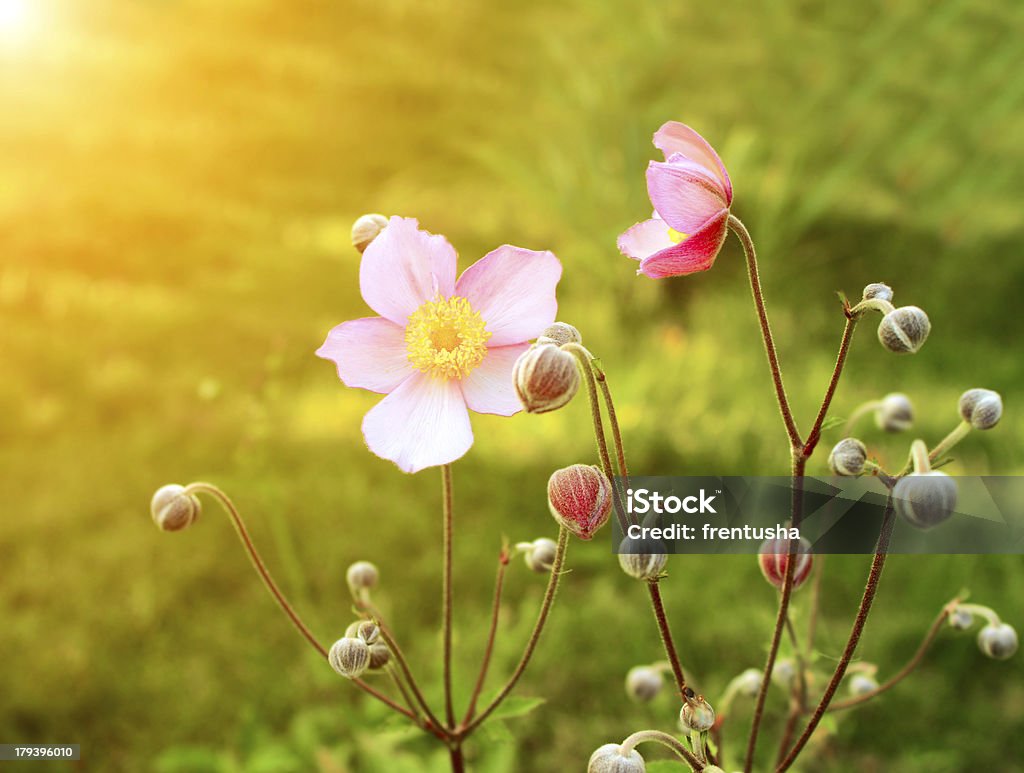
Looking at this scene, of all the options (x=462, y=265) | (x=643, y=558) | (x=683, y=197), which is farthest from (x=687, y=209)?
(x=462, y=265)

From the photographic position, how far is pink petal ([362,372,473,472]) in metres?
0.63

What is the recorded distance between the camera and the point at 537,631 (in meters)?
0.66

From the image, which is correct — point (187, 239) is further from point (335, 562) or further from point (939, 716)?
point (939, 716)

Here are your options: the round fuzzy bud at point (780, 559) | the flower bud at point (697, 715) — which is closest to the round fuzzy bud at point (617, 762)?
the flower bud at point (697, 715)

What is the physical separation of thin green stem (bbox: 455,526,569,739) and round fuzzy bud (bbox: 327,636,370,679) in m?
0.11

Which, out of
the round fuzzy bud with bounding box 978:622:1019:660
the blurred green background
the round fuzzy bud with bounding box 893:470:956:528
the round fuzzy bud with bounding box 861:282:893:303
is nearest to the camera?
the round fuzzy bud with bounding box 893:470:956:528

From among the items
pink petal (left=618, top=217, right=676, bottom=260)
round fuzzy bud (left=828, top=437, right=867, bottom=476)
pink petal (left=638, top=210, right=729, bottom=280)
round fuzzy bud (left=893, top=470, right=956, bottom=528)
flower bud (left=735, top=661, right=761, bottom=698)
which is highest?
pink petal (left=618, top=217, right=676, bottom=260)

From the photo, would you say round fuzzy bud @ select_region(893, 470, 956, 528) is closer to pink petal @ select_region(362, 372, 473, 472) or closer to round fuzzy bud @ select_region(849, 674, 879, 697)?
pink petal @ select_region(362, 372, 473, 472)

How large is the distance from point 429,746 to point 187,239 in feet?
7.04

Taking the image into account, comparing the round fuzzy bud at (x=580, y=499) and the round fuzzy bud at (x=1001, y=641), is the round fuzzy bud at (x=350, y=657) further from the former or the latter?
the round fuzzy bud at (x=1001, y=641)

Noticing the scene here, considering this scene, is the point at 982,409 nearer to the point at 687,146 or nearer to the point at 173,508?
the point at 687,146

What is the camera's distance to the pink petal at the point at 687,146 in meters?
0.62

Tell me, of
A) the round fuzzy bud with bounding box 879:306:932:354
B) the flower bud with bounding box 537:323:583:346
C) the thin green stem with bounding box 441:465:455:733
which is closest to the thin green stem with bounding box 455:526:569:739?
the thin green stem with bounding box 441:465:455:733

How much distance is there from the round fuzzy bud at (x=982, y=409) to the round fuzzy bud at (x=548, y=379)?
299 millimetres
